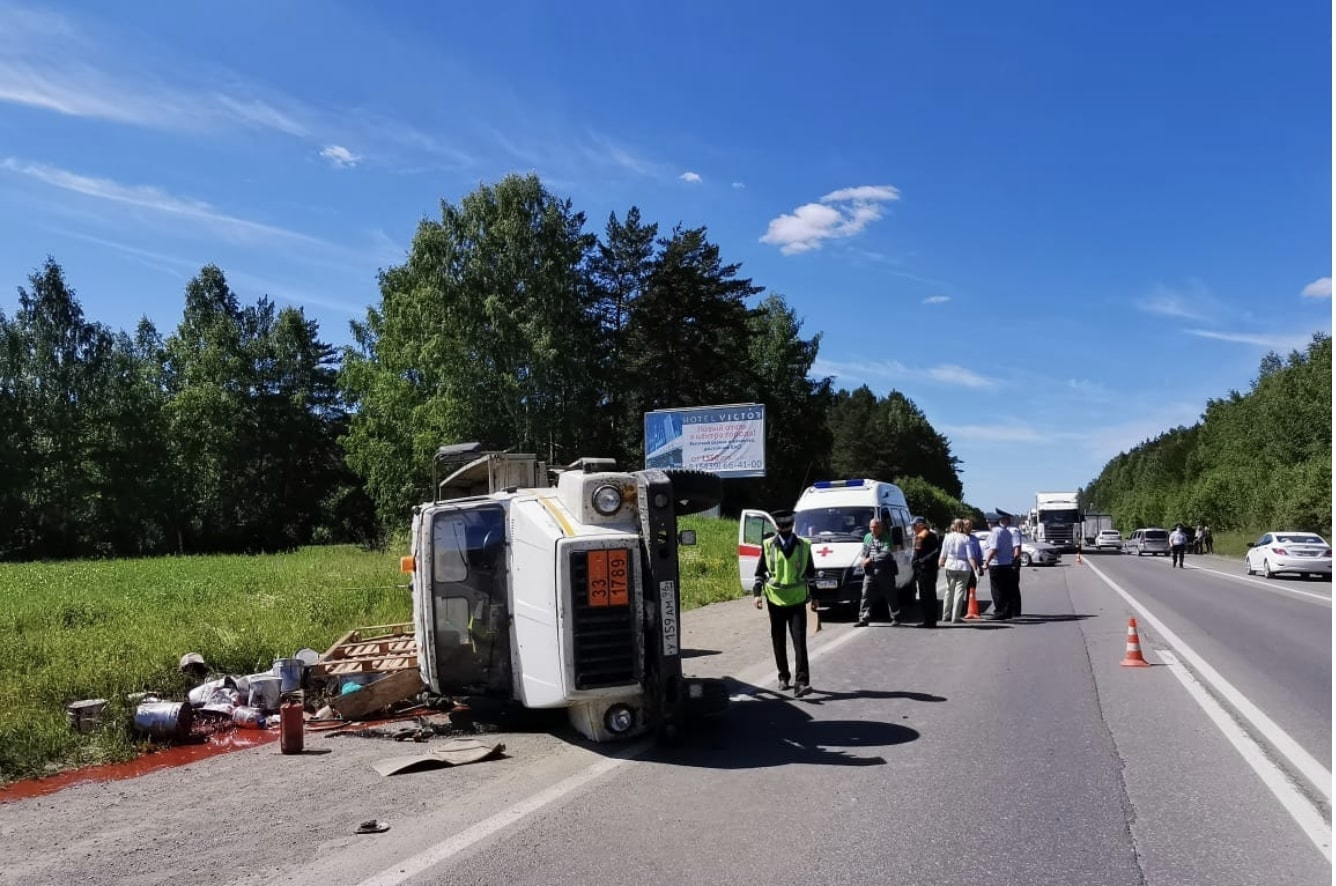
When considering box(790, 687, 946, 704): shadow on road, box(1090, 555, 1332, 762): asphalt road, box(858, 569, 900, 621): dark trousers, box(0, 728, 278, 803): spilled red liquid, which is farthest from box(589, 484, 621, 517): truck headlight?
box(858, 569, 900, 621): dark trousers

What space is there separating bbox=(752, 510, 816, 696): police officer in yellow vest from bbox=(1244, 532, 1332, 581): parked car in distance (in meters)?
26.2

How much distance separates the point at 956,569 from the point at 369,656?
966cm

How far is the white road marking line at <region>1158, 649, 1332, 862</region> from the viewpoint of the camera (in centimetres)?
501

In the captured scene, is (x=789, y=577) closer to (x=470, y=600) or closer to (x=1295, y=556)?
(x=470, y=600)

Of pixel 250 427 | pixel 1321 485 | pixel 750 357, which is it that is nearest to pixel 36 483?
pixel 250 427

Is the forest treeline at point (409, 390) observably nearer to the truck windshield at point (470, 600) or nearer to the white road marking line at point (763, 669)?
the white road marking line at point (763, 669)

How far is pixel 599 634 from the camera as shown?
6.59 m

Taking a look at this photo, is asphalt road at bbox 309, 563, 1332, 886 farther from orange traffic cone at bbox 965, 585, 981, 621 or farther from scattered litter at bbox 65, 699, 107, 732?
orange traffic cone at bbox 965, 585, 981, 621

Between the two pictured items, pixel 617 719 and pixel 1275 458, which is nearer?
pixel 617 719

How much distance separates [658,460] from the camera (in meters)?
35.9

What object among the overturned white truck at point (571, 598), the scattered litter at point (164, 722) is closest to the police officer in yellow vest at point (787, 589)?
the overturned white truck at point (571, 598)

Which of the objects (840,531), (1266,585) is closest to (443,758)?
(840,531)

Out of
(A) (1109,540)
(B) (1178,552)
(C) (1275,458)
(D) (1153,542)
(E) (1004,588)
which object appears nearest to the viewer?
(E) (1004,588)

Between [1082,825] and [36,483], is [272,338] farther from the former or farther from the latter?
[1082,825]
